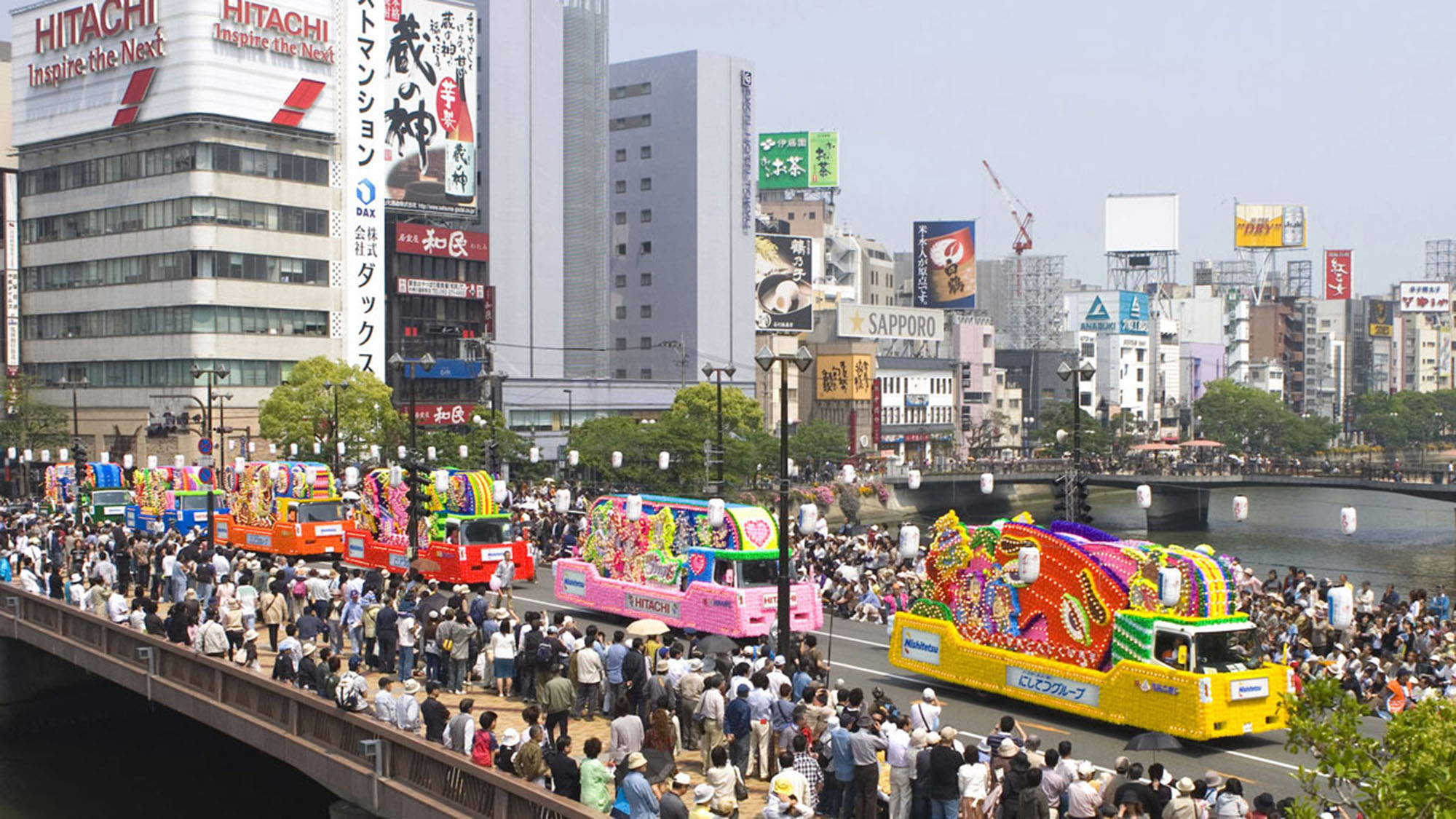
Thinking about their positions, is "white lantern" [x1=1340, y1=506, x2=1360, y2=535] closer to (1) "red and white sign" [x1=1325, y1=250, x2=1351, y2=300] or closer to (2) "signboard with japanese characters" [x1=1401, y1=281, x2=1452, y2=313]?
(2) "signboard with japanese characters" [x1=1401, y1=281, x2=1452, y2=313]

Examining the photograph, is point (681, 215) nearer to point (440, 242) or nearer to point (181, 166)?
point (440, 242)

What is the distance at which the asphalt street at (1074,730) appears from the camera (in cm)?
2158

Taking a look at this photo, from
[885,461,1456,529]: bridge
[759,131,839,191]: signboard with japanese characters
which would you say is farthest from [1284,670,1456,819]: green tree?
[759,131,839,191]: signboard with japanese characters

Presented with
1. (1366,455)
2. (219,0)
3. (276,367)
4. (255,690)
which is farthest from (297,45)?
(1366,455)

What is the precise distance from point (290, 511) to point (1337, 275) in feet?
595

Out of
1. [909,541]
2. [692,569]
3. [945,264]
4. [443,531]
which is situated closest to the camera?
[692,569]

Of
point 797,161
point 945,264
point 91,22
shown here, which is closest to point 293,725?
point 91,22

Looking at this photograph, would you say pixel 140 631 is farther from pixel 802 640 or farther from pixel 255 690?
pixel 802 640

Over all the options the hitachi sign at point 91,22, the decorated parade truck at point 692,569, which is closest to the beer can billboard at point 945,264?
the hitachi sign at point 91,22

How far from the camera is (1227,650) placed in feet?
73.7

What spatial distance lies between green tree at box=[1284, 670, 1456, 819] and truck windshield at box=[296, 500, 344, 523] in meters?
35.5

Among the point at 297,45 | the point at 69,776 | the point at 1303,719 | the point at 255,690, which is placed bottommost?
the point at 69,776

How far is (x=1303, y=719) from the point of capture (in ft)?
39.7

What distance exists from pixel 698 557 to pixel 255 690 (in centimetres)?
957
